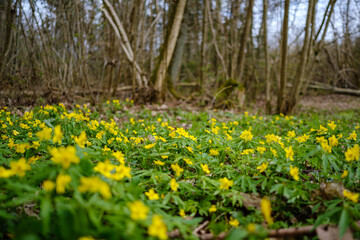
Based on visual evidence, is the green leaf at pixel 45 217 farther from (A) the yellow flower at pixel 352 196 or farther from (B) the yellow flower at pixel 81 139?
(A) the yellow flower at pixel 352 196

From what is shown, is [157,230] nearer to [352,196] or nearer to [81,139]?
[81,139]

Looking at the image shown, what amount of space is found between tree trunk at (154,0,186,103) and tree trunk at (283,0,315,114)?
3337mm

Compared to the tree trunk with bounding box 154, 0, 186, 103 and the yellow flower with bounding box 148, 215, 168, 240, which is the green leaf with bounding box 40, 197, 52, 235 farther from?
the tree trunk with bounding box 154, 0, 186, 103

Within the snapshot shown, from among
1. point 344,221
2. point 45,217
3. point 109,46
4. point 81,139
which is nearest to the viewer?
point 45,217

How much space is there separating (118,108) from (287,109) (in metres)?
4.66

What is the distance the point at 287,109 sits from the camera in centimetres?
617

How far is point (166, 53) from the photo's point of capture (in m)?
6.40

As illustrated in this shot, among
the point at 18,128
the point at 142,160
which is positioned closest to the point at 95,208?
the point at 142,160

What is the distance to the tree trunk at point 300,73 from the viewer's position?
5.29 meters

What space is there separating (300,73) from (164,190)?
5.57 metres

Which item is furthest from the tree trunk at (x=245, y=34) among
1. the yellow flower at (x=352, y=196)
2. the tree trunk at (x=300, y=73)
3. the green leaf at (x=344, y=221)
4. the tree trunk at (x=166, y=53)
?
the green leaf at (x=344, y=221)

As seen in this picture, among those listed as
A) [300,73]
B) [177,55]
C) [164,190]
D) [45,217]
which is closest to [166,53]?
[177,55]

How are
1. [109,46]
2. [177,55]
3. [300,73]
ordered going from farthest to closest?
1. [177,55]
2. [109,46]
3. [300,73]

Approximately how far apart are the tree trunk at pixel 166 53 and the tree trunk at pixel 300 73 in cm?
334
